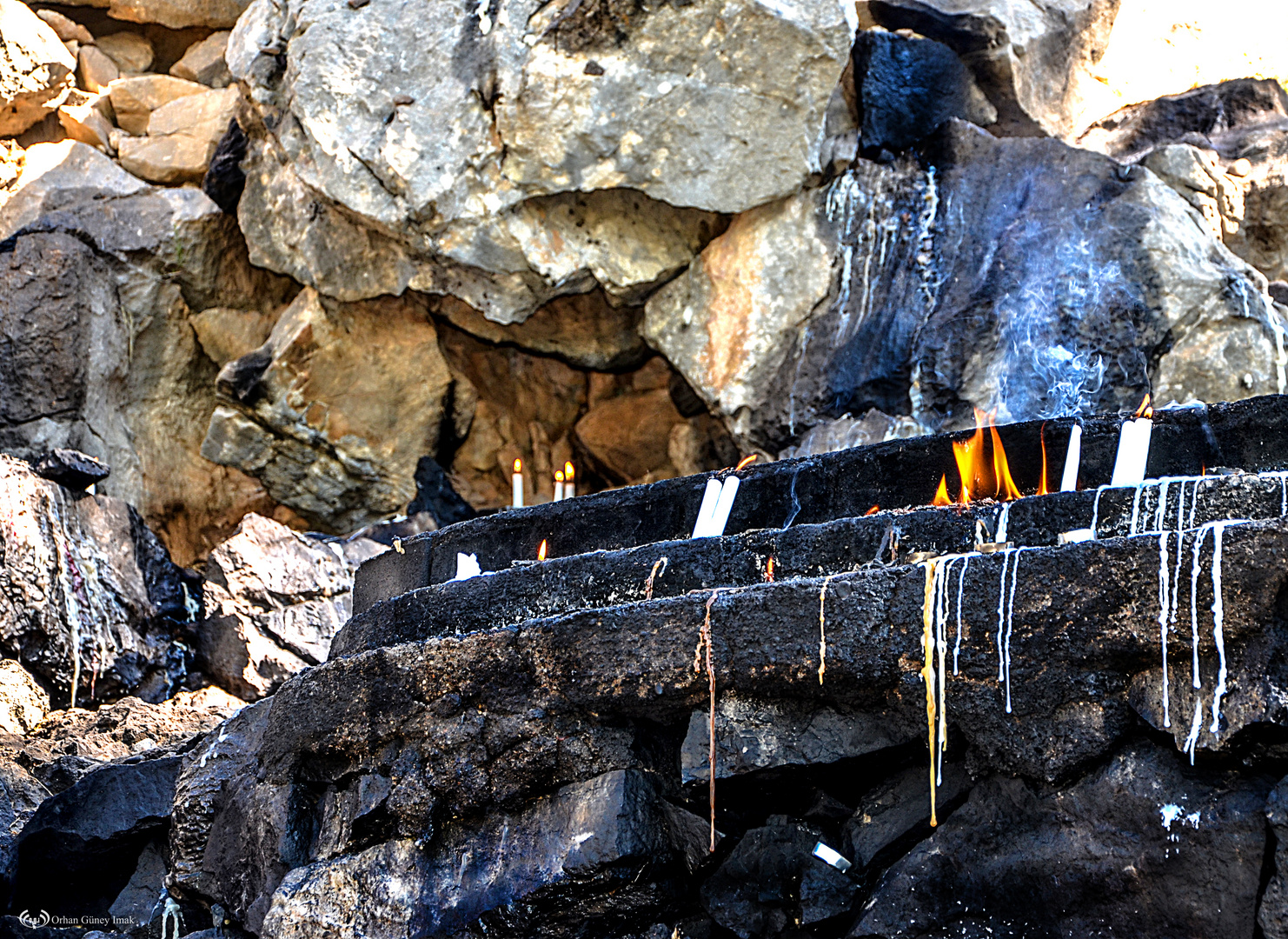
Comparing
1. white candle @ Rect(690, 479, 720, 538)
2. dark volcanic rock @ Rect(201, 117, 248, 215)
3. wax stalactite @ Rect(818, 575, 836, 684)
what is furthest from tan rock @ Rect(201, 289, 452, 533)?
wax stalactite @ Rect(818, 575, 836, 684)

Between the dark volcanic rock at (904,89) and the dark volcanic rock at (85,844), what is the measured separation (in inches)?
287

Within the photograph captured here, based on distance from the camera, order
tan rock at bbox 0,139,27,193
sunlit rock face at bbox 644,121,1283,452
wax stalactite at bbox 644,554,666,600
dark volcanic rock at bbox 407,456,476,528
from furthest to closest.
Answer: tan rock at bbox 0,139,27,193, dark volcanic rock at bbox 407,456,476,528, sunlit rock face at bbox 644,121,1283,452, wax stalactite at bbox 644,554,666,600

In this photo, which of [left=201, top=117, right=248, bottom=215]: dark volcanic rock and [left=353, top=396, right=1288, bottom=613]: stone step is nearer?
[left=353, top=396, right=1288, bottom=613]: stone step

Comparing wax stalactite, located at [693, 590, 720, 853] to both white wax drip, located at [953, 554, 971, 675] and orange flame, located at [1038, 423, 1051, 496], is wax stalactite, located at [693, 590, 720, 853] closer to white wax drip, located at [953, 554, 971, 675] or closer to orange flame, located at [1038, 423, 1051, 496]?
white wax drip, located at [953, 554, 971, 675]

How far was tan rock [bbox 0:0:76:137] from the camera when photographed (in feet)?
42.7

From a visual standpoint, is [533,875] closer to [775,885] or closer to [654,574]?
[775,885]

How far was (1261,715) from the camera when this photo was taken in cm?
297

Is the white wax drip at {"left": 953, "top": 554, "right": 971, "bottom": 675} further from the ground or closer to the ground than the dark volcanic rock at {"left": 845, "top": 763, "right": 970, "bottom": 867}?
further from the ground

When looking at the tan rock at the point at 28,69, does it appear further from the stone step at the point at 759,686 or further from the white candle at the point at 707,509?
the white candle at the point at 707,509

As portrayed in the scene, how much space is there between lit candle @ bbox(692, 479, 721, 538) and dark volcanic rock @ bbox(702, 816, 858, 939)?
1688mm

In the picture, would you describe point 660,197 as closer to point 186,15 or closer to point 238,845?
point 238,845

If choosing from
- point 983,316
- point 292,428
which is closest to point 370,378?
point 292,428

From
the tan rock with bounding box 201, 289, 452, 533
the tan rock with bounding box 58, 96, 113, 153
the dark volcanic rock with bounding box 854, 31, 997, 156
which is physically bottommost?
the tan rock with bounding box 201, 289, 452, 533

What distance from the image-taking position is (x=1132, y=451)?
4637 millimetres
